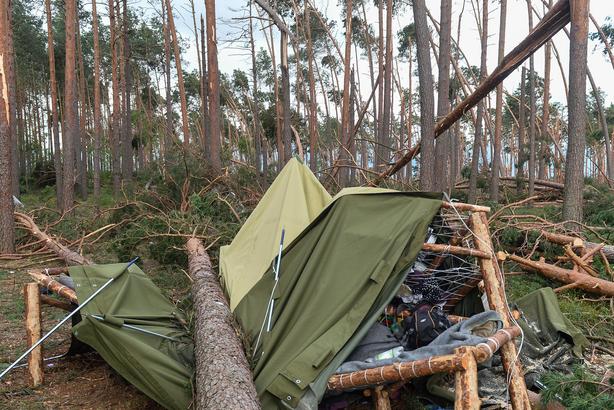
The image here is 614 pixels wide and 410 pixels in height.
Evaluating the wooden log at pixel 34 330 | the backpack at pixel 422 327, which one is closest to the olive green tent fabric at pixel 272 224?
the backpack at pixel 422 327

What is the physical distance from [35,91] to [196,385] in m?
30.9

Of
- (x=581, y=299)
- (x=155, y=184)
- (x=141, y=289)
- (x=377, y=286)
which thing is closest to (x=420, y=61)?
(x=581, y=299)

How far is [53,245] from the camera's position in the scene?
27.7 ft

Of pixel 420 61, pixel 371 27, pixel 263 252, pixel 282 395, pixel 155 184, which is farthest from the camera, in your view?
pixel 371 27

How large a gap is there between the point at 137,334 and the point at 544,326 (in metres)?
3.54

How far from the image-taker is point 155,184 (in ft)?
37.1

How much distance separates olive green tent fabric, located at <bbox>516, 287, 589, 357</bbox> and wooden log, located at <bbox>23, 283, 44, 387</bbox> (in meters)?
4.19

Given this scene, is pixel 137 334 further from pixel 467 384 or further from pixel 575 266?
pixel 575 266

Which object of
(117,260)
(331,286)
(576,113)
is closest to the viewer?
(331,286)

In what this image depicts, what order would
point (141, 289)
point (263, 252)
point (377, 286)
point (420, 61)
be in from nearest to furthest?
point (377, 286) < point (141, 289) < point (263, 252) < point (420, 61)

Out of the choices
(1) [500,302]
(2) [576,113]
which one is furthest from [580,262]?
(1) [500,302]

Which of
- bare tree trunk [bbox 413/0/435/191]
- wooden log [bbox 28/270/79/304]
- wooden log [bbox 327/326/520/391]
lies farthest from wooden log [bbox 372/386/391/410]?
bare tree trunk [bbox 413/0/435/191]

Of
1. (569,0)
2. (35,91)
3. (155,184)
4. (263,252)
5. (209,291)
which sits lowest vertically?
(209,291)

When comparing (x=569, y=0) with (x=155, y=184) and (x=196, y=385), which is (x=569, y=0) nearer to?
(x=196, y=385)
